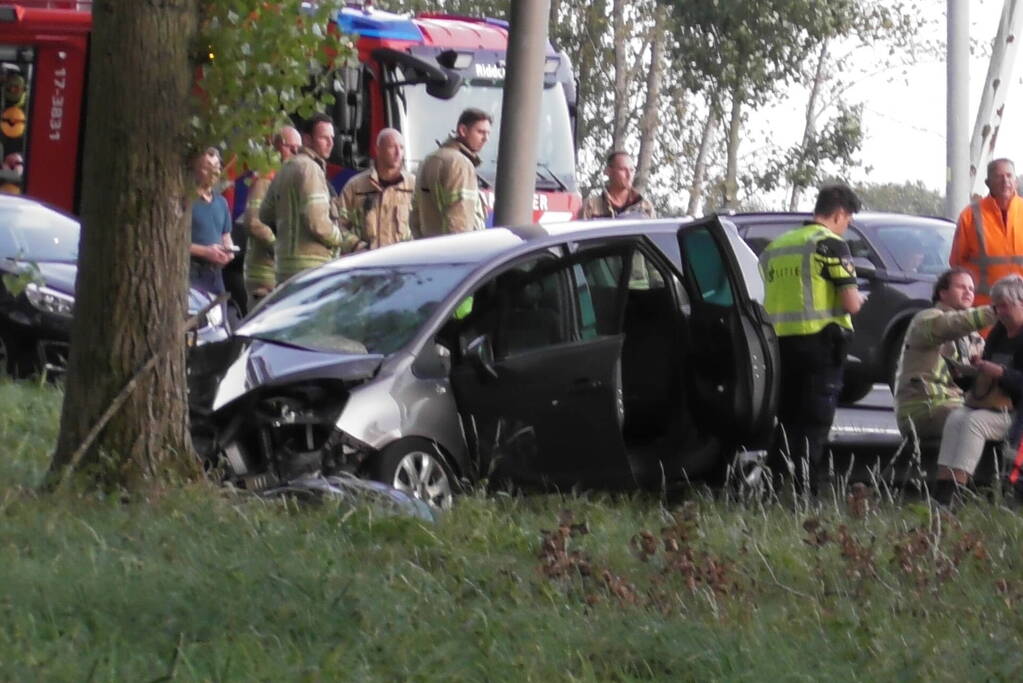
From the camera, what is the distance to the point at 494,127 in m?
18.9

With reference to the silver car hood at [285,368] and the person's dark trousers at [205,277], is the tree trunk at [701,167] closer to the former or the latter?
the person's dark trousers at [205,277]

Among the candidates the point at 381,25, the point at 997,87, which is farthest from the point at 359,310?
the point at 381,25

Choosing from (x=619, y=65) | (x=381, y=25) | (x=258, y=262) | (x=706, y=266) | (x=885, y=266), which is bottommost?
(x=258, y=262)

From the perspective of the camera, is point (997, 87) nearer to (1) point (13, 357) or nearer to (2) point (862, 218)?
(2) point (862, 218)

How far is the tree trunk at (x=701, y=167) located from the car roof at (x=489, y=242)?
2914 centimetres

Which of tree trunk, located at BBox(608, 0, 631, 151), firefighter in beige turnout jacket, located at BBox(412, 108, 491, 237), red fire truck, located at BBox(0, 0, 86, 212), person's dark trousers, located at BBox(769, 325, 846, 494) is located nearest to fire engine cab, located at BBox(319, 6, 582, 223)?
red fire truck, located at BBox(0, 0, 86, 212)

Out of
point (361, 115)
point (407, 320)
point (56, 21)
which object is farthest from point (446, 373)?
point (56, 21)

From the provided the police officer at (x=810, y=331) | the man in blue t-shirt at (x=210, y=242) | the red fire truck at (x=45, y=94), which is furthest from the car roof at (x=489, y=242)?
the red fire truck at (x=45, y=94)

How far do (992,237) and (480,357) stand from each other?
4.77 m

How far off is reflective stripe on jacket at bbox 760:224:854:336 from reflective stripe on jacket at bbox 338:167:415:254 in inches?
126

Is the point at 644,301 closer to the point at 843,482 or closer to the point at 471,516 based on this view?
the point at 843,482

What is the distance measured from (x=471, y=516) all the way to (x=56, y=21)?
11.8m

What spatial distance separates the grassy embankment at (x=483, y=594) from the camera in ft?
17.4

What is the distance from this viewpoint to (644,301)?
9.26 metres
